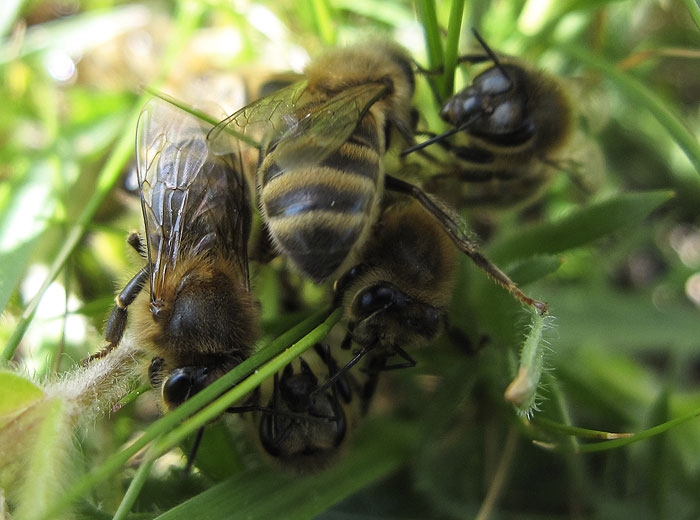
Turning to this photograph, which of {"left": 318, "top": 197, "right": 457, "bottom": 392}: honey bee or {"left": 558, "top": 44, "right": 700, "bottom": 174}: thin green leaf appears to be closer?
{"left": 318, "top": 197, "right": 457, "bottom": 392}: honey bee

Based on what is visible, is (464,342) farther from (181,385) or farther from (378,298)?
(181,385)

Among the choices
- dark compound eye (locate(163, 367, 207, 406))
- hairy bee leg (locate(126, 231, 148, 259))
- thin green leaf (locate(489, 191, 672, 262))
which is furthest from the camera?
hairy bee leg (locate(126, 231, 148, 259))

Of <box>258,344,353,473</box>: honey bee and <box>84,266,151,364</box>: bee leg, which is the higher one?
<box>84,266,151,364</box>: bee leg

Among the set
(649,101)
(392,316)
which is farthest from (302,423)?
(649,101)

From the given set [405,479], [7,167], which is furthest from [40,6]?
[405,479]

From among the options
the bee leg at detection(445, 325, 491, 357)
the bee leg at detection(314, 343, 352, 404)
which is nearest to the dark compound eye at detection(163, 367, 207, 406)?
the bee leg at detection(314, 343, 352, 404)

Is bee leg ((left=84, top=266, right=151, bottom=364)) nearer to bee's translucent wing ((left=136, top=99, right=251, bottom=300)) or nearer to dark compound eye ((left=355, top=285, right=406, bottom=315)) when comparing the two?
bee's translucent wing ((left=136, top=99, right=251, bottom=300))

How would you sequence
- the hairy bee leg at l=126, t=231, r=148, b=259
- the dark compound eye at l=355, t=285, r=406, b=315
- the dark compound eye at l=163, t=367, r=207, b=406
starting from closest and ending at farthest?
the dark compound eye at l=163, t=367, r=207, b=406, the dark compound eye at l=355, t=285, r=406, b=315, the hairy bee leg at l=126, t=231, r=148, b=259
